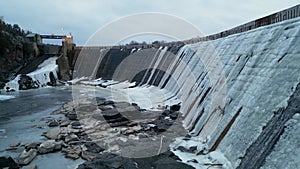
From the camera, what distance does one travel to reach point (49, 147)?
6.80m

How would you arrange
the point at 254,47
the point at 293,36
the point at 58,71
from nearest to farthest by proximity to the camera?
the point at 293,36 < the point at 254,47 < the point at 58,71

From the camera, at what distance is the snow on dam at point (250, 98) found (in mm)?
3744

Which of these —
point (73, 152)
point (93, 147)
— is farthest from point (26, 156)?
point (93, 147)

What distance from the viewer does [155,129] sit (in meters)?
8.14

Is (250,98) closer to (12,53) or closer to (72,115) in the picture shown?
(72,115)

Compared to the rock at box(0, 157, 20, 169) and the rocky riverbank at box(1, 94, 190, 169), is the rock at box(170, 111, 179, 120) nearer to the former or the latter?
the rocky riverbank at box(1, 94, 190, 169)

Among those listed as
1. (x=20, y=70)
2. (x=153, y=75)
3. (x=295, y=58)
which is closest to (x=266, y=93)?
(x=295, y=58)

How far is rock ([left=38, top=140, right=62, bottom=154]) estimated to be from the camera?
6.68m

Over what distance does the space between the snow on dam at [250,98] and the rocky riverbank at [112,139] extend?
809 millimetres

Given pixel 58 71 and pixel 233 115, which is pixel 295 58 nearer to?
pixel 233 115

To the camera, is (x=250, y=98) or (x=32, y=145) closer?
(x=250, y=98)

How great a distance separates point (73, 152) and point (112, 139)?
1.32 m

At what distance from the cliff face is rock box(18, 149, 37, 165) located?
60.1 feet

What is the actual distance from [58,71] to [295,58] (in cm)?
2675
